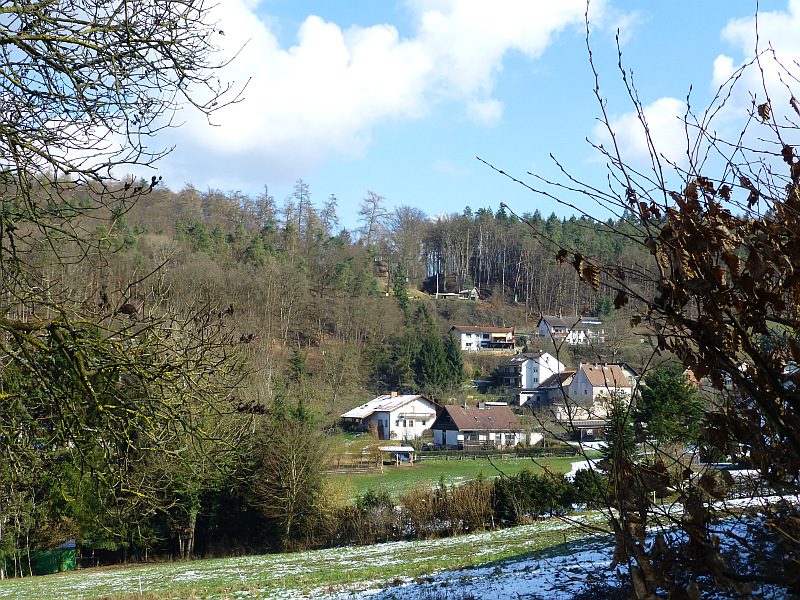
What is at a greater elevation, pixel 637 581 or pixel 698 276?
pixel 698 276

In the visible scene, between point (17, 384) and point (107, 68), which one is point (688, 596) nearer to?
point (107, 68)

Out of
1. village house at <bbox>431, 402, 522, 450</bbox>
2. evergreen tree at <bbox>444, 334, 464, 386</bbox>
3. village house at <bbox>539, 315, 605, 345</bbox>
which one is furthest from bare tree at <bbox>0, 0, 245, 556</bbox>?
evergreen tree at <bbox>444, 334, 464, 386</bbox>

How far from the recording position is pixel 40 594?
49.1ft

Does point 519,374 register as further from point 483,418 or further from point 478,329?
point 483,418

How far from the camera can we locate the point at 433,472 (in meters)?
37.6

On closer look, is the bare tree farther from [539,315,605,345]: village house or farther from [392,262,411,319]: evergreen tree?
[392,262,411,319]: evergreen tree

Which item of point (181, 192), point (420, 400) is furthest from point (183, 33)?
point (181, 192)

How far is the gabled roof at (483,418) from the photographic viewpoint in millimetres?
49531

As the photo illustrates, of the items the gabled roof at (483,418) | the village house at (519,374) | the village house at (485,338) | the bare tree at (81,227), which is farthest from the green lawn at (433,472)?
the village house at (485,338)

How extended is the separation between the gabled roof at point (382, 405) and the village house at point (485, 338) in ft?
57.2

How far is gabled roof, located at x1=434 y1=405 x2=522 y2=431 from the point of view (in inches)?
1950

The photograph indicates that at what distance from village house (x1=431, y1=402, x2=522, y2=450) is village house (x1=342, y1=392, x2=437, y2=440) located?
1.37 m

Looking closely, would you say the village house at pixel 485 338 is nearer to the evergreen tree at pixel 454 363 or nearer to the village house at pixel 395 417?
the evergreen tree at pixel 454 363

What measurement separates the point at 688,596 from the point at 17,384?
548 centimetres
